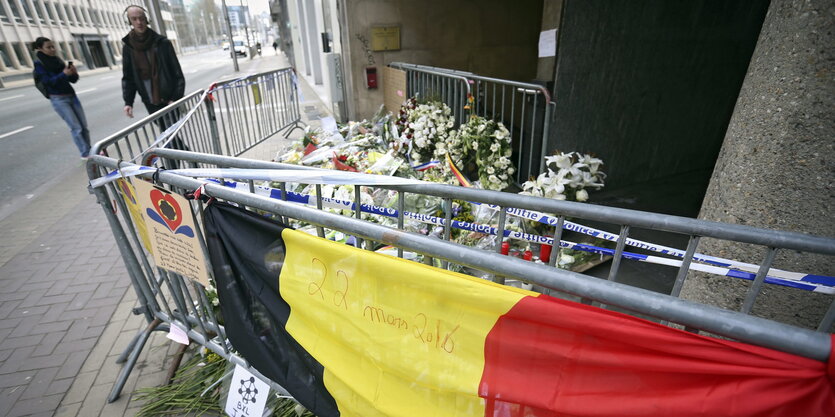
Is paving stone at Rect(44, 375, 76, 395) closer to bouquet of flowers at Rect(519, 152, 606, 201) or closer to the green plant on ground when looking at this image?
the green plant on ground

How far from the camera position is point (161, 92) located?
19.7ft

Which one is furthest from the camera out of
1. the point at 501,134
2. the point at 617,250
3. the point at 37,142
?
the point at 37,142

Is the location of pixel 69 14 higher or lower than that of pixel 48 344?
higher

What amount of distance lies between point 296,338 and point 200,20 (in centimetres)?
12286

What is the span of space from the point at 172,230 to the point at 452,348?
1.72 metres

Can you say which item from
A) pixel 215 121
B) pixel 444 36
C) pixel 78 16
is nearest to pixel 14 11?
pixel 78 16

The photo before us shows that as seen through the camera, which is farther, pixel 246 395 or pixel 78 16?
pixel 78 16

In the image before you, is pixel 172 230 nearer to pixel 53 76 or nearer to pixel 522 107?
pixel 522 107

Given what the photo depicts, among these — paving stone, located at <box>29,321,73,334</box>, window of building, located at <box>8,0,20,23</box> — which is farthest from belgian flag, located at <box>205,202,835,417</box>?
window of building, located at <box>8,0,20,23</box>

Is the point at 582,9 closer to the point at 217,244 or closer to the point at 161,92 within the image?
the point at 217,244

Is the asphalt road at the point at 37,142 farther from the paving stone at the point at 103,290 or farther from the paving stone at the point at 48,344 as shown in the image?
the paving stone at the point at 48,344

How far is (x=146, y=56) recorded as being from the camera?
5.77 meters

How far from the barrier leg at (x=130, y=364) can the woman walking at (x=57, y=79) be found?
19.9 ft

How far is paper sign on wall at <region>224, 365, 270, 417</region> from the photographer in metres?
2.27
